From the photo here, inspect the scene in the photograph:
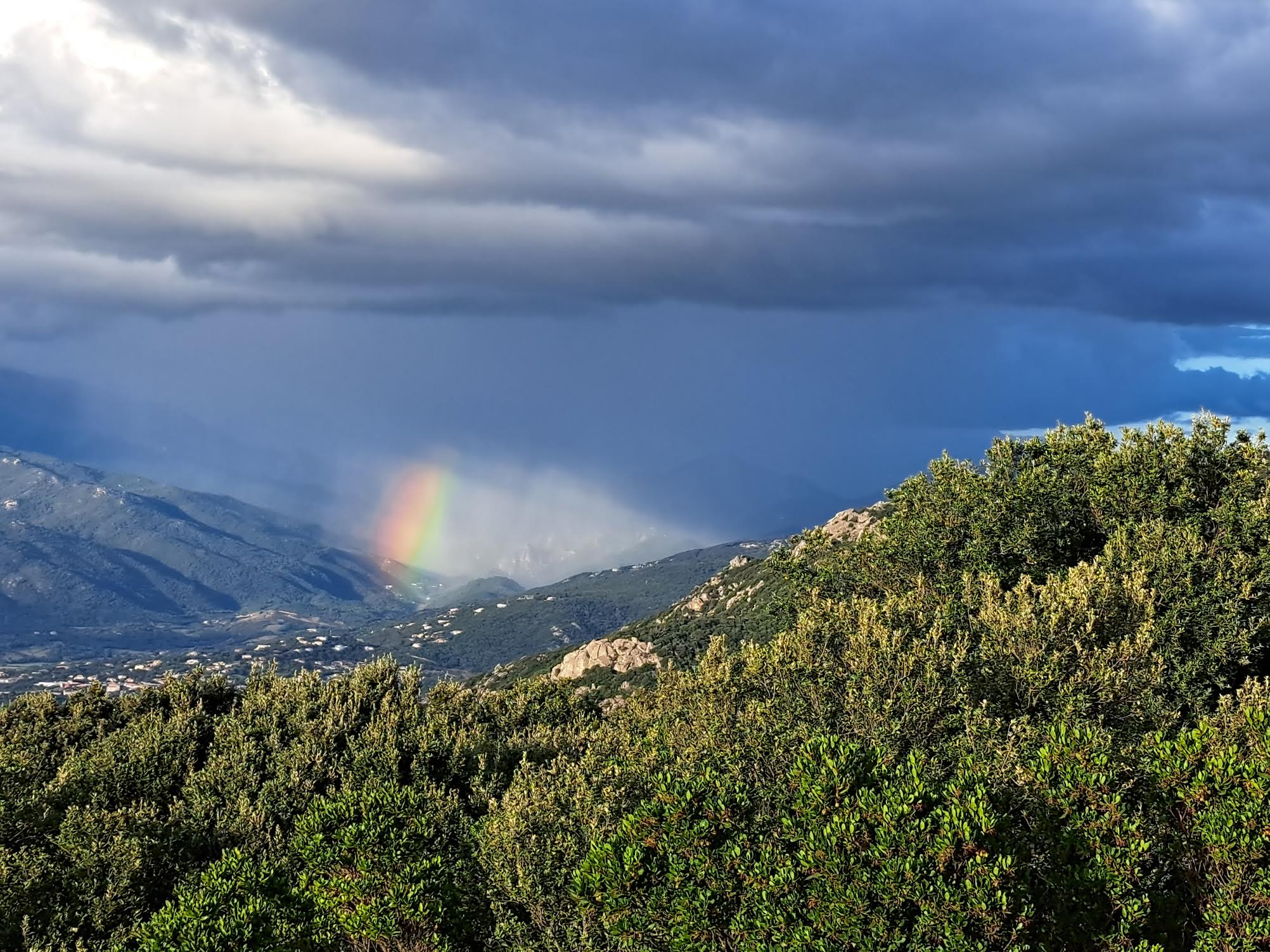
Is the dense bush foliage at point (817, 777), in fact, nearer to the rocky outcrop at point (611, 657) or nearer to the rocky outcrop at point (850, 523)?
the rocky outcrop at point (850, 523)

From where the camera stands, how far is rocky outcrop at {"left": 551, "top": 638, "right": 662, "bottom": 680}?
441ft

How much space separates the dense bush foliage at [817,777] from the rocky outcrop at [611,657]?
240 feet

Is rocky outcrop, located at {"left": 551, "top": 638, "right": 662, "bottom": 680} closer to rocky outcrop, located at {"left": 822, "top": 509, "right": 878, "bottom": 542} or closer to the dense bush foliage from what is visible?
rocky outcrop, located at {"left": 822, "top": 509, "right": 878, "bottom": 542}

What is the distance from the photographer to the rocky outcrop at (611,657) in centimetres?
13438

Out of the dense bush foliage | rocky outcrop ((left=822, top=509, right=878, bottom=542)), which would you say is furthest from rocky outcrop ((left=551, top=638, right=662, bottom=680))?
the dense bush foliage

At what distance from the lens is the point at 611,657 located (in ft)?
455

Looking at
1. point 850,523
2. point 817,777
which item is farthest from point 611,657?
point 817,777

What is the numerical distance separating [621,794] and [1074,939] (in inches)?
494

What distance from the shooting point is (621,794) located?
29000 mm

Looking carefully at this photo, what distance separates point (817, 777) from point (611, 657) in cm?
11694

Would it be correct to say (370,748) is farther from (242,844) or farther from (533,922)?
(533,922)

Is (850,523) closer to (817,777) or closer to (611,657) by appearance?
(611,657)

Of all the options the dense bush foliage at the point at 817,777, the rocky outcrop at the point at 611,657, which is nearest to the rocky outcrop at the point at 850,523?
the rocky outcrop at the point at 611,657

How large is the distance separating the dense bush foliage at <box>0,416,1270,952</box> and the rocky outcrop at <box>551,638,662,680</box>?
2874 inches
